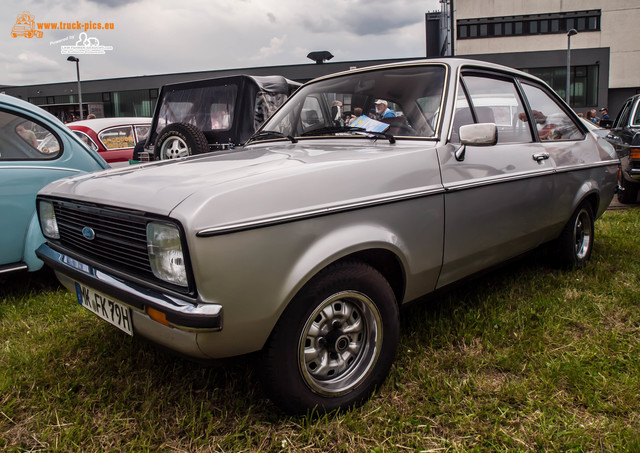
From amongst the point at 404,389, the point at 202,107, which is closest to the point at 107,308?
the point at 404,389

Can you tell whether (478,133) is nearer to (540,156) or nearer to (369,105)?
(369,105)

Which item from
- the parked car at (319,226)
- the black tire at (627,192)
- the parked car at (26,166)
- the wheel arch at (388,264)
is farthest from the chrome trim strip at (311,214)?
the black tire at (627,192)

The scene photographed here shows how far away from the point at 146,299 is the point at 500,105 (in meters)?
2.65

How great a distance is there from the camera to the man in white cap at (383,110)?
2.92m

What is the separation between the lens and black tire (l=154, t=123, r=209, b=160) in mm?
5594

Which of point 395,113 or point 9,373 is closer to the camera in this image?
point 9,373

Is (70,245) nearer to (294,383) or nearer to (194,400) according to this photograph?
(194,400)

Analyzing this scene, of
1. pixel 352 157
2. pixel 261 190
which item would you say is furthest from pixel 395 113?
pixel 261 190

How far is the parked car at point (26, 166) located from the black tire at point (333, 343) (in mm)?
2628

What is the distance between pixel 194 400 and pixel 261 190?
117 cm

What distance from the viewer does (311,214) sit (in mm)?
1982

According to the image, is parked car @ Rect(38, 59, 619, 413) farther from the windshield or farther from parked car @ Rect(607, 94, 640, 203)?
parked car @ Rect(607, 94, 640, 203)

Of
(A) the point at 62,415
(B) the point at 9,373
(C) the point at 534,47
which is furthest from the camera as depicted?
(C) the point at 534,47

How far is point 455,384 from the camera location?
8.07 ft
